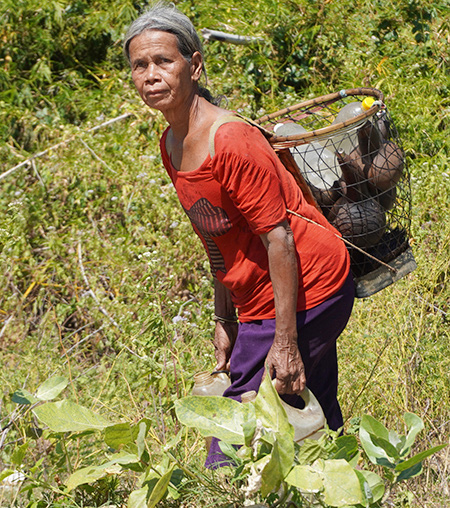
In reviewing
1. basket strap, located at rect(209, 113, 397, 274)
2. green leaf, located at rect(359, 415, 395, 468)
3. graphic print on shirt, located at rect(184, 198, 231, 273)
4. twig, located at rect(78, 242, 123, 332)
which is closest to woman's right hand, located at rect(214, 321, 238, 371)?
graphic print on shirt, located at rect(184, 198, 231, 273)

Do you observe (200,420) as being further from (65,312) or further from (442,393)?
(65,312)

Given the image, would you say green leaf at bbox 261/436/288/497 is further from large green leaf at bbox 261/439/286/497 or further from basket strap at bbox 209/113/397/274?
basket strap at bbox 209/113/397/274

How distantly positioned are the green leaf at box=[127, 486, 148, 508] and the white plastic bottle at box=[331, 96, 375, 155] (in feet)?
4.02

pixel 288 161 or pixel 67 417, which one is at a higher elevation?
pixel 288 161

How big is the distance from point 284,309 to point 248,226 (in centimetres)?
28

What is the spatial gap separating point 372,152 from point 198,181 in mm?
657

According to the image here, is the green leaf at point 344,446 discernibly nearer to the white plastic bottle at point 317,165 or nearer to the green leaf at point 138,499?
the green leaf at point 138,499

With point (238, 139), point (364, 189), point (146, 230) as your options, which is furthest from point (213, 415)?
point (146, 230)

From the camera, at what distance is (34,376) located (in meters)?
3.41

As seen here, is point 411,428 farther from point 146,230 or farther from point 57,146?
point 57,146

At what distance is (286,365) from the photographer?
192 cm

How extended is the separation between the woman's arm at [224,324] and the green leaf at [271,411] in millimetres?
782

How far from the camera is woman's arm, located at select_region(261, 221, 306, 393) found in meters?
1.89

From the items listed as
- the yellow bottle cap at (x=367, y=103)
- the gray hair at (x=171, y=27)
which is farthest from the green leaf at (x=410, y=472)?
the gray hair at (x=171, y=27)
